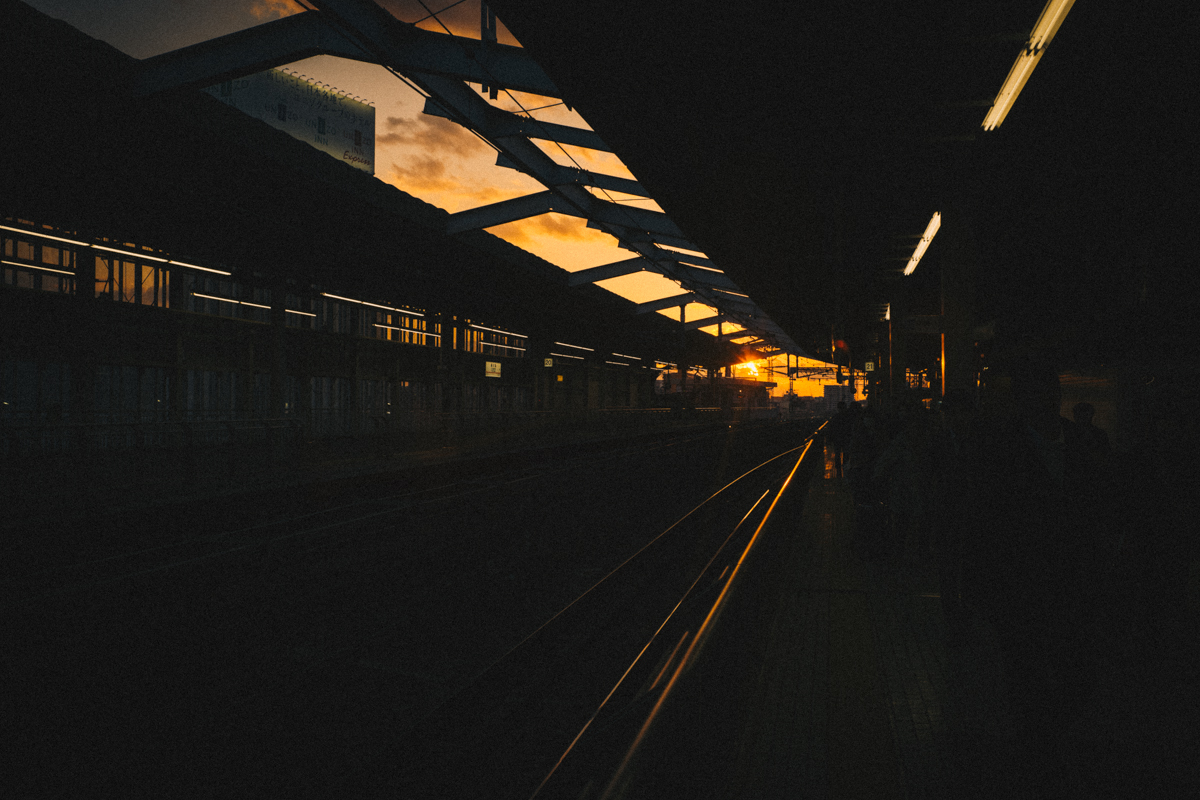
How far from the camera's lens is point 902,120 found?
27.5ft

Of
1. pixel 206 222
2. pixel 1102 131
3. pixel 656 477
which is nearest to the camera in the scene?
pixel 1102 131

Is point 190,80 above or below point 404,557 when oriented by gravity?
above

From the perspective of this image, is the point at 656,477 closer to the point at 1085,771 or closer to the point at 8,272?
the point at 8,272

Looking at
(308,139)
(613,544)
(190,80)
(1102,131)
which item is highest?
(308,139)

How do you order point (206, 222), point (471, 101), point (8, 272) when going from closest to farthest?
point (471, 101), point (206, 222), point (8, 272)

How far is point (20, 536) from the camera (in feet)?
33.6

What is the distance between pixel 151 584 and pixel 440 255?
11485mm

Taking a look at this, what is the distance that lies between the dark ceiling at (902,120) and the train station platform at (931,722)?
172 inches

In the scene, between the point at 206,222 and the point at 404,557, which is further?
the point at 206,222

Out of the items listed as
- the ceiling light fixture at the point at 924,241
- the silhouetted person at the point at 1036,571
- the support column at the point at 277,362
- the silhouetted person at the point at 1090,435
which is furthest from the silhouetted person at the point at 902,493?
the support column at the point at 277,362

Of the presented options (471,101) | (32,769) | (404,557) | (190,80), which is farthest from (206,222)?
(32,769)

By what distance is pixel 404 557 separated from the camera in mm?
9883

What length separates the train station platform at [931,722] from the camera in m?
3.06

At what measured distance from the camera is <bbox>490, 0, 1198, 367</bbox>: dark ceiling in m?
6.29
